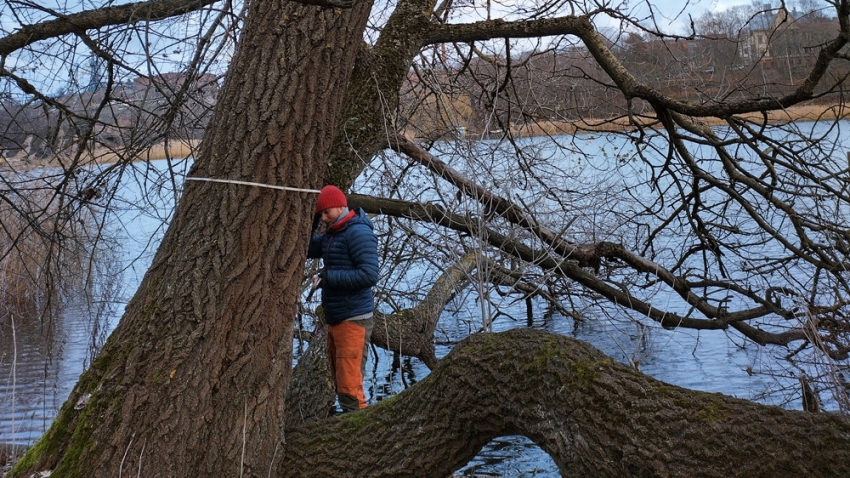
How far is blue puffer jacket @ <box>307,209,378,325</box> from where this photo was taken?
4.19m

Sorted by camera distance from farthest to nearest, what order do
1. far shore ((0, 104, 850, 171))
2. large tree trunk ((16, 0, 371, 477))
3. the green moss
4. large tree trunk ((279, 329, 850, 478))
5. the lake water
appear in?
the lake water, far shore ((0, 104, 850, 171)), large tree trunk ((16, 0, 371, 477)), the green moss, large tree trunk ((279, 329, 850, 478))

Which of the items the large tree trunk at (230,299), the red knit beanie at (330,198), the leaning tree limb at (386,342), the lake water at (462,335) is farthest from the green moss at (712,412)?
the lake water at (462,335)

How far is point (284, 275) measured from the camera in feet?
10.1

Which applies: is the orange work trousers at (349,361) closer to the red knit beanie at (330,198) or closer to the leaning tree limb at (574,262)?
the red knit beanie at (330,198)

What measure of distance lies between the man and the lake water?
96cm

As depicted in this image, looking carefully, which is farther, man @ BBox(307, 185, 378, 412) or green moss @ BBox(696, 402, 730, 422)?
man @ BBox(307, 185, 378, 412)

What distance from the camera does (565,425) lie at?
256 cm

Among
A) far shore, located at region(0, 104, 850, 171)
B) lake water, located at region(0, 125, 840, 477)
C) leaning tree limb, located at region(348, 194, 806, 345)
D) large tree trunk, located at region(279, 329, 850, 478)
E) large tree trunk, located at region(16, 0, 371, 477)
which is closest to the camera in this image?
large tree trunk, located at region(279, 329, 850, 478)

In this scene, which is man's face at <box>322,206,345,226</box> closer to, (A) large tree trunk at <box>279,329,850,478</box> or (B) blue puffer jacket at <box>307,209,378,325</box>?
(B) blue puffer jacket at <box>307,209,378,325</box>

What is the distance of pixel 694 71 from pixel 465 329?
4.68 metres

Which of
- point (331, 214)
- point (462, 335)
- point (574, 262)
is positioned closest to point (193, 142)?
point (331, 214)

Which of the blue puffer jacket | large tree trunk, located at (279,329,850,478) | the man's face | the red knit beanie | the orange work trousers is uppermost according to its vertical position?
the red knit beanie

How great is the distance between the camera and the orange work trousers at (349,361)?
434cm

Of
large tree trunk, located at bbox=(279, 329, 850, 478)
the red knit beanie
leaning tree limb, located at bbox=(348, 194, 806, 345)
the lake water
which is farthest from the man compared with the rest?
large tree trunk, located at bbox=(279, 329, 850, 478)
